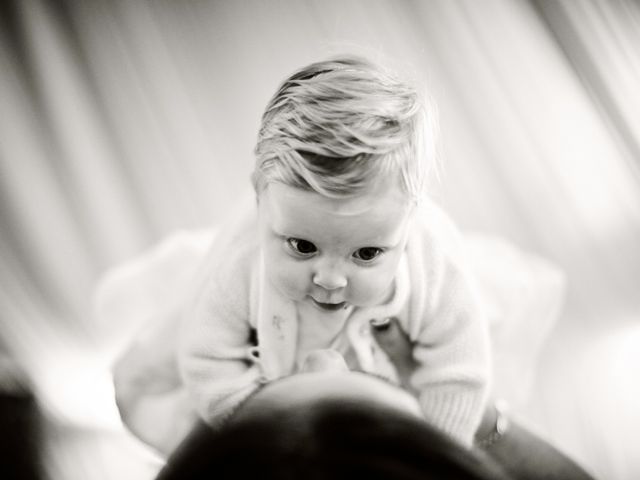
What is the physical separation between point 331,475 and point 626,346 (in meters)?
0.42

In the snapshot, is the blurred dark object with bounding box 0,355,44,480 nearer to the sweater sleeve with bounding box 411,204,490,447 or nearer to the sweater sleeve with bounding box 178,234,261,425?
the sweater sleeve with bounding box 178,234,261,425

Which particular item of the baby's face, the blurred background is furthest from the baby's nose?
the blurred background

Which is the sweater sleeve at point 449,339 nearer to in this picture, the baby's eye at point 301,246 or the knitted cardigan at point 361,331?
the knitted cardigan at point 361,331

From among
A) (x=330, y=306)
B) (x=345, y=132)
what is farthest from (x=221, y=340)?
(x=345, y=132)

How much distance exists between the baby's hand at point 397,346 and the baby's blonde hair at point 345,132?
0.16m

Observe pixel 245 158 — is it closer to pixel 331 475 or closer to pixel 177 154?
pixel 177 154

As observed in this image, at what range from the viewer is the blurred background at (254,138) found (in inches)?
26.5

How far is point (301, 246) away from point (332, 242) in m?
0.03

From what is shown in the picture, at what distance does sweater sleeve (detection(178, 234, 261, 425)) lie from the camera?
572 millimetres

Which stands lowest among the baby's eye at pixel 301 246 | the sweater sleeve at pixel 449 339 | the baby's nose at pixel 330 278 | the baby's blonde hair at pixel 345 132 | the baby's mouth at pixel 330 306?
the sweater sleeve at pixel 449 339

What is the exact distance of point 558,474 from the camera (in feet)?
1.92

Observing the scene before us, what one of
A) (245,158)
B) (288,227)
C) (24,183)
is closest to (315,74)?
(288,227)

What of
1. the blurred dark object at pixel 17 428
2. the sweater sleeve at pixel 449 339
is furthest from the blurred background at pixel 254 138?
the sweater sleeve at pixel 449 339

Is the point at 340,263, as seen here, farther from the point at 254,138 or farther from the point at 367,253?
the point at 254,138
